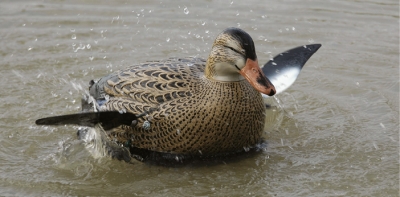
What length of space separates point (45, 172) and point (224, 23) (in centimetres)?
451

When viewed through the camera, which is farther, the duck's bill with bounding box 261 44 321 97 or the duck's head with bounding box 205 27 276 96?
the duck's bill with bounding box 261 44 321 97

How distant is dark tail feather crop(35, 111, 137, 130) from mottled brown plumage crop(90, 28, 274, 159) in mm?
114

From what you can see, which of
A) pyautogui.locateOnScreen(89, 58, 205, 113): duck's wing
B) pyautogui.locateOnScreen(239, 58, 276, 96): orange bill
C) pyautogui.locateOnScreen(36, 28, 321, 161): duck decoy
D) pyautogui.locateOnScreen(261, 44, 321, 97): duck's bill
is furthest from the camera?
pyautogui.locateOnScreen(261, 44, 321, 97): duck's bill

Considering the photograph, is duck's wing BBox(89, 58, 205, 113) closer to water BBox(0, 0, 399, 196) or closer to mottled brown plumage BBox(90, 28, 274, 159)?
mottled brown plumage BBox(90, 28, 274, 159)

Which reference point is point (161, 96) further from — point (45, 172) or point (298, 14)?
point (298, 14)

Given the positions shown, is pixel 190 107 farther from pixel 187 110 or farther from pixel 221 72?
pixel 221 72

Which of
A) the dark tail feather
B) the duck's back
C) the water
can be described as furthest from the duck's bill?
the dark tail feather

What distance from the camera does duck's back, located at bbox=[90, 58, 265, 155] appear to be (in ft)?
20.1

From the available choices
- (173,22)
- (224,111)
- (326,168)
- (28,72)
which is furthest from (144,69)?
(173,22)

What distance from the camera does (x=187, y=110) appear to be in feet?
20.1

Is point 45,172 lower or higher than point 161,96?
lower

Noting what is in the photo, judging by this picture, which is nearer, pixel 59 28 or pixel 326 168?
pixel 326 168

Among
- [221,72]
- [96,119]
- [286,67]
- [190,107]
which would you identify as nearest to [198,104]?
[190,107]

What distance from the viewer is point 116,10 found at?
34.8 feet
